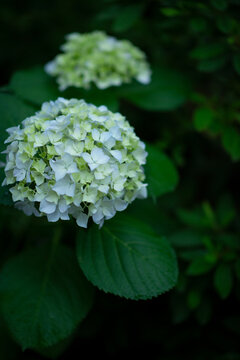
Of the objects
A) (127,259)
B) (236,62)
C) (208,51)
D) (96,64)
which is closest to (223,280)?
(127,259)

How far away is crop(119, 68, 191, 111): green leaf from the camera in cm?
254

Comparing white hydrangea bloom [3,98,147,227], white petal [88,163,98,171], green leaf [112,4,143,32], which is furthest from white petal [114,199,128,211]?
green leaf [112,4,143,32]

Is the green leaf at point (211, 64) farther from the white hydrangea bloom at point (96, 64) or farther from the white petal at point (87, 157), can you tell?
the white petal at point (87, 157)

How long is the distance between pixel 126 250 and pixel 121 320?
950 millimetres

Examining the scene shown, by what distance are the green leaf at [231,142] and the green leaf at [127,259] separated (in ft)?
2.58

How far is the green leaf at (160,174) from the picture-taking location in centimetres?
187

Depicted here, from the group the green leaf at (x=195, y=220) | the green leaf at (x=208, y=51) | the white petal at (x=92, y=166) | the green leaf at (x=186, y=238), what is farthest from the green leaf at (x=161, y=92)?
the white petal at (x=92, y=166)

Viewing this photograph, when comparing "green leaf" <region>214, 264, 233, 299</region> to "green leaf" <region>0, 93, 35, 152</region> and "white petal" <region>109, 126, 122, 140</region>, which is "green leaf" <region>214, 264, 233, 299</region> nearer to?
"white petal" <region>109, 126, 122, 140</region>

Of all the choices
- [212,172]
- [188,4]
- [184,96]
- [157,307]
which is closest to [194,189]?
[212,172]

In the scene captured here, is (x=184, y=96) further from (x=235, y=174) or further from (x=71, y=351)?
(x=71, y=351)

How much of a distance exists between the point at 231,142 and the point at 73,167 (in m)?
1.25

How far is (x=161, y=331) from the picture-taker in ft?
7.47

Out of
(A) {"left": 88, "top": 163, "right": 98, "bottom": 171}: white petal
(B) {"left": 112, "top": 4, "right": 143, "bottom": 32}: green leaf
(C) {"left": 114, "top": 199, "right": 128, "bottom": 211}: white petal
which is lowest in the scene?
(C) {"left": 114, "top": 199, "right": 128, "bottom": 211}: white petal

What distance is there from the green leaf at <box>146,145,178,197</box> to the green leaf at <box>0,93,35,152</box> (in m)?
0.69
